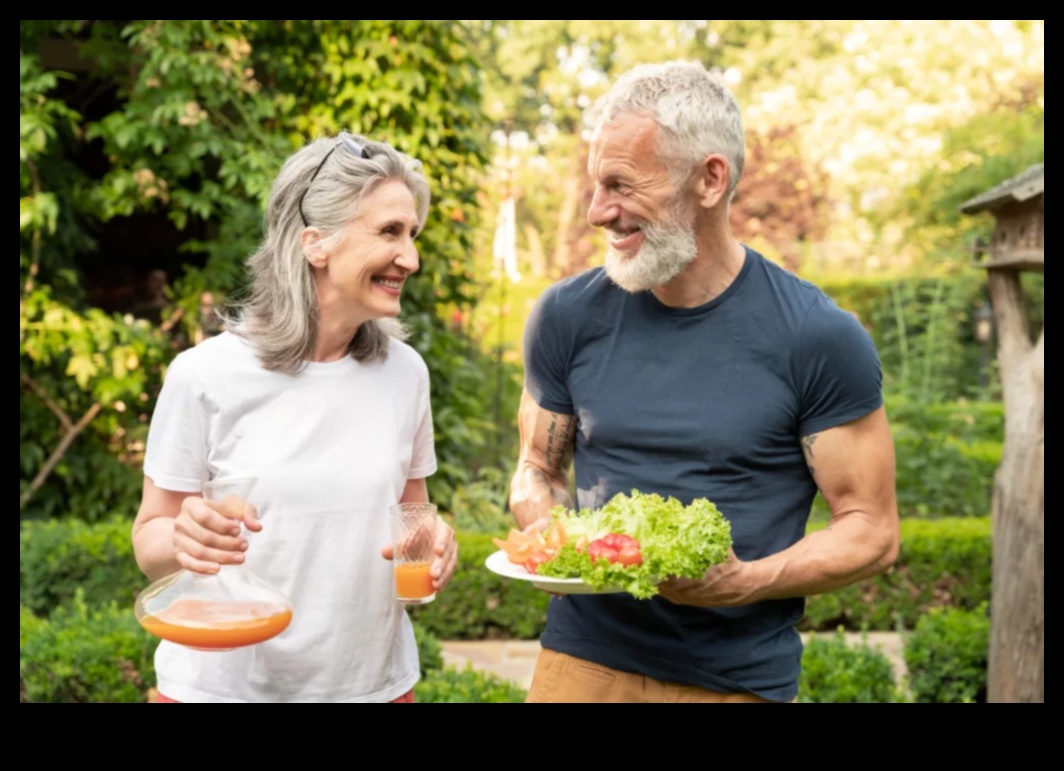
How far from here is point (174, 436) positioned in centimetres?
232

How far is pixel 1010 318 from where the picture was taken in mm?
4980

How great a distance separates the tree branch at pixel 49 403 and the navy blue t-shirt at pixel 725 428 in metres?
5.62

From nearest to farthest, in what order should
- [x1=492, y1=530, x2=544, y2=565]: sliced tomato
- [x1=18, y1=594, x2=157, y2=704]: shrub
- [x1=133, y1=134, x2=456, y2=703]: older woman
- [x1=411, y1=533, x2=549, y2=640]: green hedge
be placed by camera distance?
[x1=133, y1=134, x2=456, y2=703]: older woman
[x1=492, y1=530, x2=544, y2=565]: sliced tomato
[x1=18, y1=594, x2=157, y2=704]: shrub
[x1=411, y1=533, x2=549, y2=640]: green hedge

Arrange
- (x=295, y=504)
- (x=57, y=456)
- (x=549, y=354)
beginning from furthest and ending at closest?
(x=57, y=456), (x=549, y=354), (x=295, y=504)

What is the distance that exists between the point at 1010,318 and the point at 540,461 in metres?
2.96

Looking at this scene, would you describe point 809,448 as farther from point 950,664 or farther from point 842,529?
point 950,664

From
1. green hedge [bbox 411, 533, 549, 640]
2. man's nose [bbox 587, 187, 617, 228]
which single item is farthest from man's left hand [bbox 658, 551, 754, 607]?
green hedge [bbox 411, 533, 549, 640]

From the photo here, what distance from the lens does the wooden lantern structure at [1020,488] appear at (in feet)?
15.2

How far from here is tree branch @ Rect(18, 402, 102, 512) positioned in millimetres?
7336

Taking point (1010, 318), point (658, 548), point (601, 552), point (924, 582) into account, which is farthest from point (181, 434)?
point (924, 582)

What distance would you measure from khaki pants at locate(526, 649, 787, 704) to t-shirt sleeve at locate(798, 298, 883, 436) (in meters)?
0.61

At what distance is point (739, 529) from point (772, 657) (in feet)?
0.96

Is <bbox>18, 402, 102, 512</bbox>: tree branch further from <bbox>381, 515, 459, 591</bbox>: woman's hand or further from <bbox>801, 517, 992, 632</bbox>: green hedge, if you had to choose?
<bbox>381, 515, 459, 591</bbox>: woman's hand
